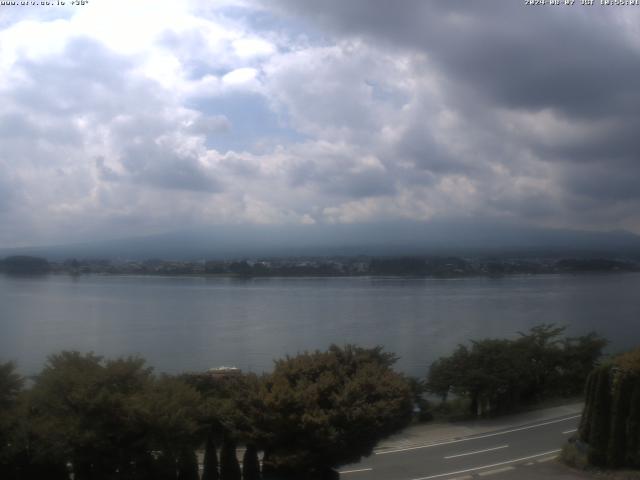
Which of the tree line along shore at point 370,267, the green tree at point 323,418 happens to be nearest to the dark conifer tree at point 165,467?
the green tree at point 323,418

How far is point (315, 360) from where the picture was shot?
10.3 metres

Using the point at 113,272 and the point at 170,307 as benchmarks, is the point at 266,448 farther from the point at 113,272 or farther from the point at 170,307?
the point at 113,272

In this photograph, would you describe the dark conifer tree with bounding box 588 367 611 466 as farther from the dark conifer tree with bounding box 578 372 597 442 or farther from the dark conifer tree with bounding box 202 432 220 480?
the dark conifer tree with bounding box 202 432 220 480

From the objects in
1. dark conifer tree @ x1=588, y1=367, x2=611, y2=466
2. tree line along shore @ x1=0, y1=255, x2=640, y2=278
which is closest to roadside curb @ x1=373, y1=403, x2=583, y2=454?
dark conifer tree @ x1=588, y1=367, x2=611, y2=466

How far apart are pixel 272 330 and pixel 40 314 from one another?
15.7 metres

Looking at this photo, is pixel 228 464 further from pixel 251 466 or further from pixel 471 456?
pixel 471 456

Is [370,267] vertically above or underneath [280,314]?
above

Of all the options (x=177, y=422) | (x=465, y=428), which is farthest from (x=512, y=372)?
(x=177, y=422)

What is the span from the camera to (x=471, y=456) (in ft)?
45.9

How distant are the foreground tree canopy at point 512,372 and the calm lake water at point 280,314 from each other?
5.91 meters

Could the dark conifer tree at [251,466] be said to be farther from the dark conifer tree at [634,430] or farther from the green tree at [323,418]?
the dark conifer tree at [634,430]

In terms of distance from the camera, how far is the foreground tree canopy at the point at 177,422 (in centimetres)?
885

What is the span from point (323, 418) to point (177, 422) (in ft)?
6.65

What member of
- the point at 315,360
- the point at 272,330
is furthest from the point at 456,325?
the point at 315,360
